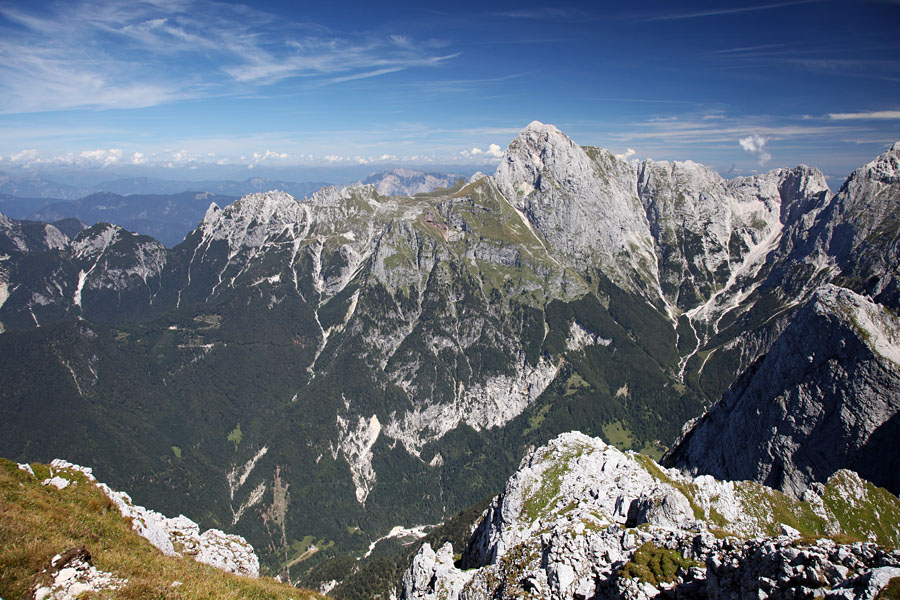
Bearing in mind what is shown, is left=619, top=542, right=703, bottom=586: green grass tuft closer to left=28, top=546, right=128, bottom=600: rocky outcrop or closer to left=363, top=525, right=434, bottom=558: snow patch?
left=28, top=546, right=128, bottom=600: rocky outcrop

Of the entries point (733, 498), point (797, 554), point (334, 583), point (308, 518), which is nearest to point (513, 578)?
point (797, 554)

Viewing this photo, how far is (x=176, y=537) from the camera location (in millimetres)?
36219

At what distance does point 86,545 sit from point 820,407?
109999 mm

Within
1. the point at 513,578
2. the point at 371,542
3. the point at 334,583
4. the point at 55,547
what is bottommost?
the point at 371,542

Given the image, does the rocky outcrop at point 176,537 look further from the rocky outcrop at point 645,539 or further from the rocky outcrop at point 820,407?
the rocky outcrop at point 820,407

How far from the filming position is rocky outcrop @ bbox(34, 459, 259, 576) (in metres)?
31.3

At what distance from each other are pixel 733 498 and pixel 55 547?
76720mm

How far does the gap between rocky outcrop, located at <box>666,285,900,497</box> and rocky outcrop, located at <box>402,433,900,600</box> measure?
48.1ft

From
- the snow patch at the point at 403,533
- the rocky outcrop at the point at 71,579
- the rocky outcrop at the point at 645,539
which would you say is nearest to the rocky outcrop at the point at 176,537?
the rocky outcrop at the point at 71,579

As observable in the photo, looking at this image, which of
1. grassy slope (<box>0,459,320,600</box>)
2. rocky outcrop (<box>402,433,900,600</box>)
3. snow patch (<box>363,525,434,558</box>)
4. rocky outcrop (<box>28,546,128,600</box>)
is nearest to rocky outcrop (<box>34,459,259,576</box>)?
grassy slope (<box>0,459,320,600</box>)

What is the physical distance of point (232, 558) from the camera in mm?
37188

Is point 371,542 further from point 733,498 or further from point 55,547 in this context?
point 55,547

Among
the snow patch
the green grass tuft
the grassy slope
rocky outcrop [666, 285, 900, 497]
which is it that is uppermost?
the grassy slope

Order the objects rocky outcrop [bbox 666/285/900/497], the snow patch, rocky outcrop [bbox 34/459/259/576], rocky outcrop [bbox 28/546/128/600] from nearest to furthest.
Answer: rocky outcrop [bbox 28/546/128/600] → rocky outcrop [bbox 34/459/259/576] → rocky outcrop [bbox 666/285/900/497] → the snow patch
